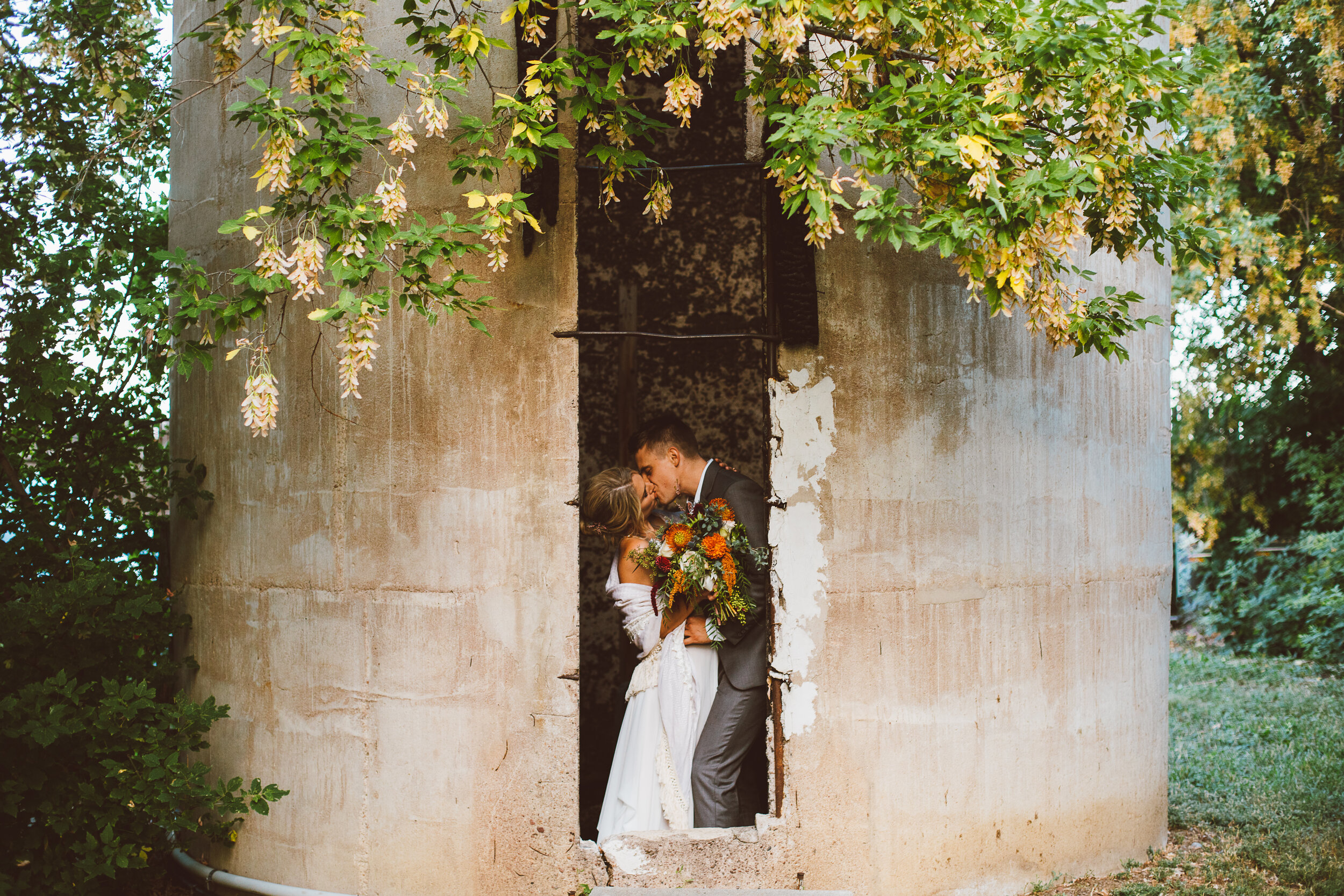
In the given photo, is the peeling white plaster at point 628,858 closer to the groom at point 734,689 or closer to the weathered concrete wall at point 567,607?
the weathered concrete wall at point 567,607

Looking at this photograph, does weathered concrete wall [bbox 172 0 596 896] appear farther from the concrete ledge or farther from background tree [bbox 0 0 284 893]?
the concrete ledge

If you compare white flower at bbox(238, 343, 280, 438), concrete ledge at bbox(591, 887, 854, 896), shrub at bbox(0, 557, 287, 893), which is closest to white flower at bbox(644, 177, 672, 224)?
white flower at bbox(238, 343, 280, 438)

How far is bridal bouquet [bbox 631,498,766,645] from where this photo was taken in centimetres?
548

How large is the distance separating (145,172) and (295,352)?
7.82 ft

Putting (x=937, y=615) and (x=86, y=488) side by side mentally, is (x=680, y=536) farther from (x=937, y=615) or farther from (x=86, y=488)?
(x=86, y=488)

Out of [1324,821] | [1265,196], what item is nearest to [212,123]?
[1324,821]

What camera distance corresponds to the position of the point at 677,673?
18.9 ft

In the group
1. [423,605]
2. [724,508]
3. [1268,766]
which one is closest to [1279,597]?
[1268,766]

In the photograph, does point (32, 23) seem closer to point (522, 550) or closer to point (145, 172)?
point (145, 172)

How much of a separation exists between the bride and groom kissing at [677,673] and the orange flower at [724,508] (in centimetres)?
4

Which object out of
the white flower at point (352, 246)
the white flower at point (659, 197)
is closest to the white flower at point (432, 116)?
the white flower at point (352, 246)

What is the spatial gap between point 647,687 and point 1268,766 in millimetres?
5855

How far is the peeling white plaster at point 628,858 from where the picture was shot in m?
5.00

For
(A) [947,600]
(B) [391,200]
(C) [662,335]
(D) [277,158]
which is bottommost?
(A) [947,600]
